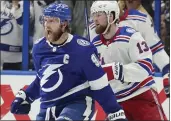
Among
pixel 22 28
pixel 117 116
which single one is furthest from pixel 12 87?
pixel 117 116

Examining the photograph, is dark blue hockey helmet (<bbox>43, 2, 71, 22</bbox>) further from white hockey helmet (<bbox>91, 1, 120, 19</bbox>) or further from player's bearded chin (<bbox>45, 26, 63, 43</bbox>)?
white hockey helmet (<bbox>91, 1, 120, 19</bbox>)

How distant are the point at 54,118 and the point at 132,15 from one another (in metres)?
1.29

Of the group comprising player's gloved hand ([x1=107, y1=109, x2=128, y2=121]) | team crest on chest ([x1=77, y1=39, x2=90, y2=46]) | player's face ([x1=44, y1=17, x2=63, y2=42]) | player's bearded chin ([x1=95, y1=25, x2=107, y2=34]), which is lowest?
player's gloved hand ([x1=107, y1=109, x2=128, y2=121])

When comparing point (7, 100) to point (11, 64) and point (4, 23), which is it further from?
point (4, 23)

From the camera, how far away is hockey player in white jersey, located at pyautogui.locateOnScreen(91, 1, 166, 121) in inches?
138

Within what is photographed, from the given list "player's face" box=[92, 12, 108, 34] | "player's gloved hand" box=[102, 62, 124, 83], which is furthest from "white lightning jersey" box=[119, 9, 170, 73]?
"player's gloved hand" box=[102, 62, 124, 83]

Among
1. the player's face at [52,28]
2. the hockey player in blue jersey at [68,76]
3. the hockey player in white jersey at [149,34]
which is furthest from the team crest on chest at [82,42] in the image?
the hockey player in white jersey at [149,34]

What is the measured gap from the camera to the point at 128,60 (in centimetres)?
359

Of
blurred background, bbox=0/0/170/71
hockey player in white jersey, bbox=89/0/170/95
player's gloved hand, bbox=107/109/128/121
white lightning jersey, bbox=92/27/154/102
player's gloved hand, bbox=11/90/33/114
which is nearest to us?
player's gloved hand, bbox=107/109/128/121

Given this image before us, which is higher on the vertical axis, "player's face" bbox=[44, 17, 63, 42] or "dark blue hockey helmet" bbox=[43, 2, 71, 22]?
"dark blue hockey helmet" bbox=[43, 2, 71, 22]

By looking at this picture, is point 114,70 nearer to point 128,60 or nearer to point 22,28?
point 128,60

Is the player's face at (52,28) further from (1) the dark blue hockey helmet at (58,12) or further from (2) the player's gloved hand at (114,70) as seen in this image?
(2) the player's gloved hand at (114,70)

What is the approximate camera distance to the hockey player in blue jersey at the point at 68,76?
305 centimetres

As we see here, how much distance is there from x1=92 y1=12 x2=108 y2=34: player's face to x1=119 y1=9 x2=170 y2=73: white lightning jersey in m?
0.43
